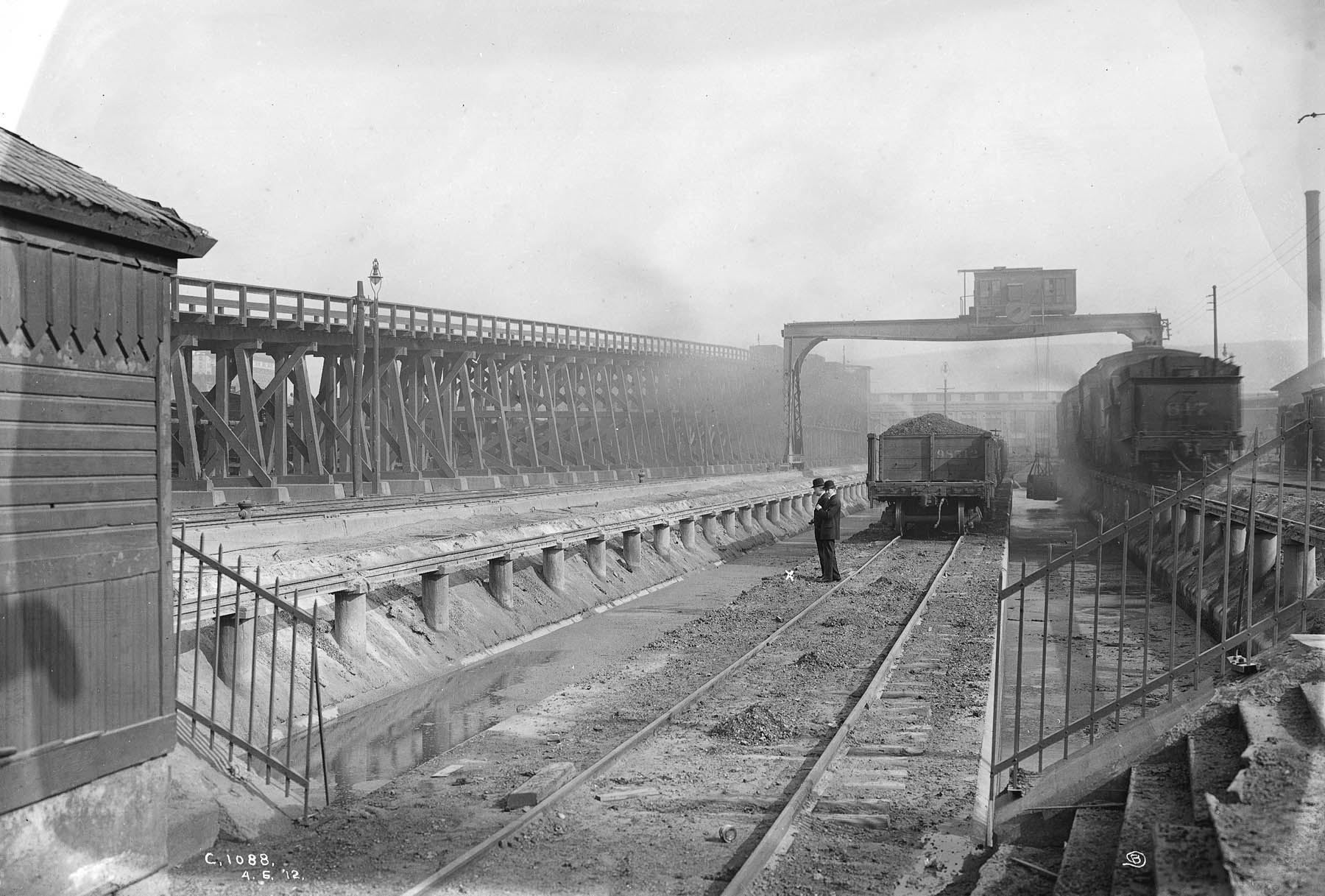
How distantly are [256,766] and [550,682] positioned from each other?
4917 mm

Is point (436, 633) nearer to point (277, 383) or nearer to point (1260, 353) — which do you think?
point (277, 383)

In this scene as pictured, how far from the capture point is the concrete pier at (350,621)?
1269 centimetres

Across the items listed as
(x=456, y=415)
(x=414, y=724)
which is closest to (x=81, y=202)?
(x=414, y=724)

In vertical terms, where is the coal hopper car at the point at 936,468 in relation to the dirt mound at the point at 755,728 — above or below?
above

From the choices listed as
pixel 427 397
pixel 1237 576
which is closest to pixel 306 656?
pixel 1237 576

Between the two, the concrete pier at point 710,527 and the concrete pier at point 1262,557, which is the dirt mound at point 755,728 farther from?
the concrete pier at point 710,527

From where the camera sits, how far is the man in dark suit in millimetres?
20359

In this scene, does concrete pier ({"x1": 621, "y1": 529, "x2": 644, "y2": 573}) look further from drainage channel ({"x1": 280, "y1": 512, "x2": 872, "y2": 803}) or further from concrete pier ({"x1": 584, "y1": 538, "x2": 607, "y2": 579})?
concrete pier ({"x1": 584, "y1": 538, "x2": 607, "y2": 579})

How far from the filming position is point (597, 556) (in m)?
21.2

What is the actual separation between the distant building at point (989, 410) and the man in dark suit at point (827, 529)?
83.2 meters

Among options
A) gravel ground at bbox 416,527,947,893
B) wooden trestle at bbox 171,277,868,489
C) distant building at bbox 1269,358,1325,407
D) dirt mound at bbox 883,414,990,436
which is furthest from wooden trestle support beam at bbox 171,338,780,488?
distant building at bbox 1269,358,1325,407

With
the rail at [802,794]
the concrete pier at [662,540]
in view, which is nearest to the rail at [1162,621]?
the rail at [802,794]

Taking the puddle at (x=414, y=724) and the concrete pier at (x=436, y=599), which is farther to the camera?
the concrete pier at (x=436, y=599)

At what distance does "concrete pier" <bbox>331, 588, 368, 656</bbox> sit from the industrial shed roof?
20.2 feet
